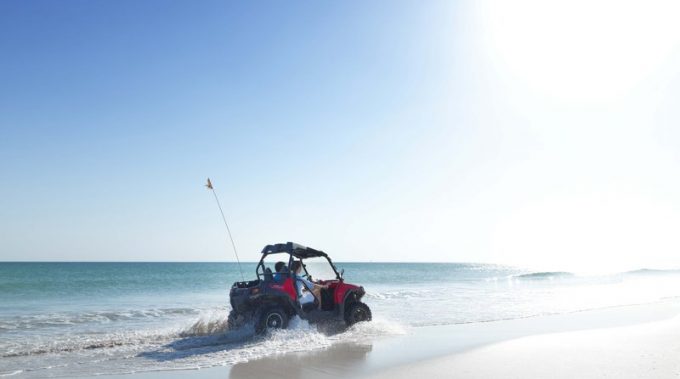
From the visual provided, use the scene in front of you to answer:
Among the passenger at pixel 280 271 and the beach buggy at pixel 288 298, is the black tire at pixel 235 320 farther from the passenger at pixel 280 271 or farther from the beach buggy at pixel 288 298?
the passenger at pixel 280 271

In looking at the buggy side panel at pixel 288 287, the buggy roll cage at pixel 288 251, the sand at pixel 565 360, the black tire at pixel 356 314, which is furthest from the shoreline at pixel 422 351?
the buggy roll cage at pixel 288 251

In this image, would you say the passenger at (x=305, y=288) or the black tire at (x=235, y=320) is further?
the passenger at (x=305, y=288)

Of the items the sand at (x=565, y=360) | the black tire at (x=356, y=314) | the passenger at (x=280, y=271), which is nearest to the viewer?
the sand at (x=565, y=360)

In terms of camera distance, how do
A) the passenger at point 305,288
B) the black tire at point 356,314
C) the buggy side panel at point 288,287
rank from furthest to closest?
the black tire at point 356,314
the passenger at point 305,288
the buggy side panel at point 288,287

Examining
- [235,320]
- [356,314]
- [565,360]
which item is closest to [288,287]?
[235,320]

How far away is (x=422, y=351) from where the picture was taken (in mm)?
9414

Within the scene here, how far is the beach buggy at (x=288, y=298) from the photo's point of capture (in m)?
10.6

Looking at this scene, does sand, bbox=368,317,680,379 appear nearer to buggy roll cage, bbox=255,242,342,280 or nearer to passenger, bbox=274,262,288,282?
passenger, bbox=274,262,288,282

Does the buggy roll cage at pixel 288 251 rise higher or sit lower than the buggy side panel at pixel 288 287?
higher

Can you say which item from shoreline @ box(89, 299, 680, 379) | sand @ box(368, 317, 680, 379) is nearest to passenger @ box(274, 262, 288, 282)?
shoreline @ box(89, 299, 680, 379)

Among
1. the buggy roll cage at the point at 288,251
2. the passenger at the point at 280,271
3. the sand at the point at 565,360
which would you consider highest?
the buggy roll cage at the point at 288,251

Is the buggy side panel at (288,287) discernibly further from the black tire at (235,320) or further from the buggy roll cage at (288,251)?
the black tire at (235,320)

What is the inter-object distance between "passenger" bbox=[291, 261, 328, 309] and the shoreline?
1542 millimetres

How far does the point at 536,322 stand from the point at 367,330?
5.12 m
